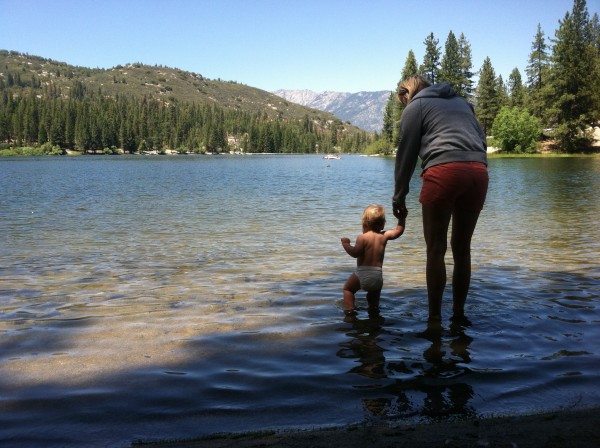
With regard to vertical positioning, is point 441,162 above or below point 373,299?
above

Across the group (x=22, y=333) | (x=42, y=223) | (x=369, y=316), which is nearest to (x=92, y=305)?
(x=22, y=333)

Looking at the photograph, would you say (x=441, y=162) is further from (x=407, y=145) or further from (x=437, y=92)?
(x=437, y=92)

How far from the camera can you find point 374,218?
6.17m

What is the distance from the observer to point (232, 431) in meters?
3.22

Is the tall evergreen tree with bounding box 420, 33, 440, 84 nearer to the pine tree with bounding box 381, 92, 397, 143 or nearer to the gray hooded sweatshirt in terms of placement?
the pine tree with bounding box 381, 92, 397, 143


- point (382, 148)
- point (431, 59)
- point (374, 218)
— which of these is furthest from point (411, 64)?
point (374, 218)

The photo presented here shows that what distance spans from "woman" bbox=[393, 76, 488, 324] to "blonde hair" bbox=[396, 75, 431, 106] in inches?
2.3

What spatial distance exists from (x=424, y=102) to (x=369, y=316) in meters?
2.49

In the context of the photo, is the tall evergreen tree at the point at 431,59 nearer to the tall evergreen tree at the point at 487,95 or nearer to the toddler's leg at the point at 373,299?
the tall evergreen tree at the point at 487,95

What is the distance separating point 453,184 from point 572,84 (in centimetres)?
8279

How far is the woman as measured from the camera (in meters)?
4.98

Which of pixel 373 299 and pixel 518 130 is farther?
pixel 518 130

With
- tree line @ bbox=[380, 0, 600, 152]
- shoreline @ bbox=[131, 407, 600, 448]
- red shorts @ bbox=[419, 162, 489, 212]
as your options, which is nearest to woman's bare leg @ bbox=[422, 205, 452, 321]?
red shorts @ bbox=[419, 162, 489, 212]

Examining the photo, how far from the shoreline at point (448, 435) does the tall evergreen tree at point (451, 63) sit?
327 feet
